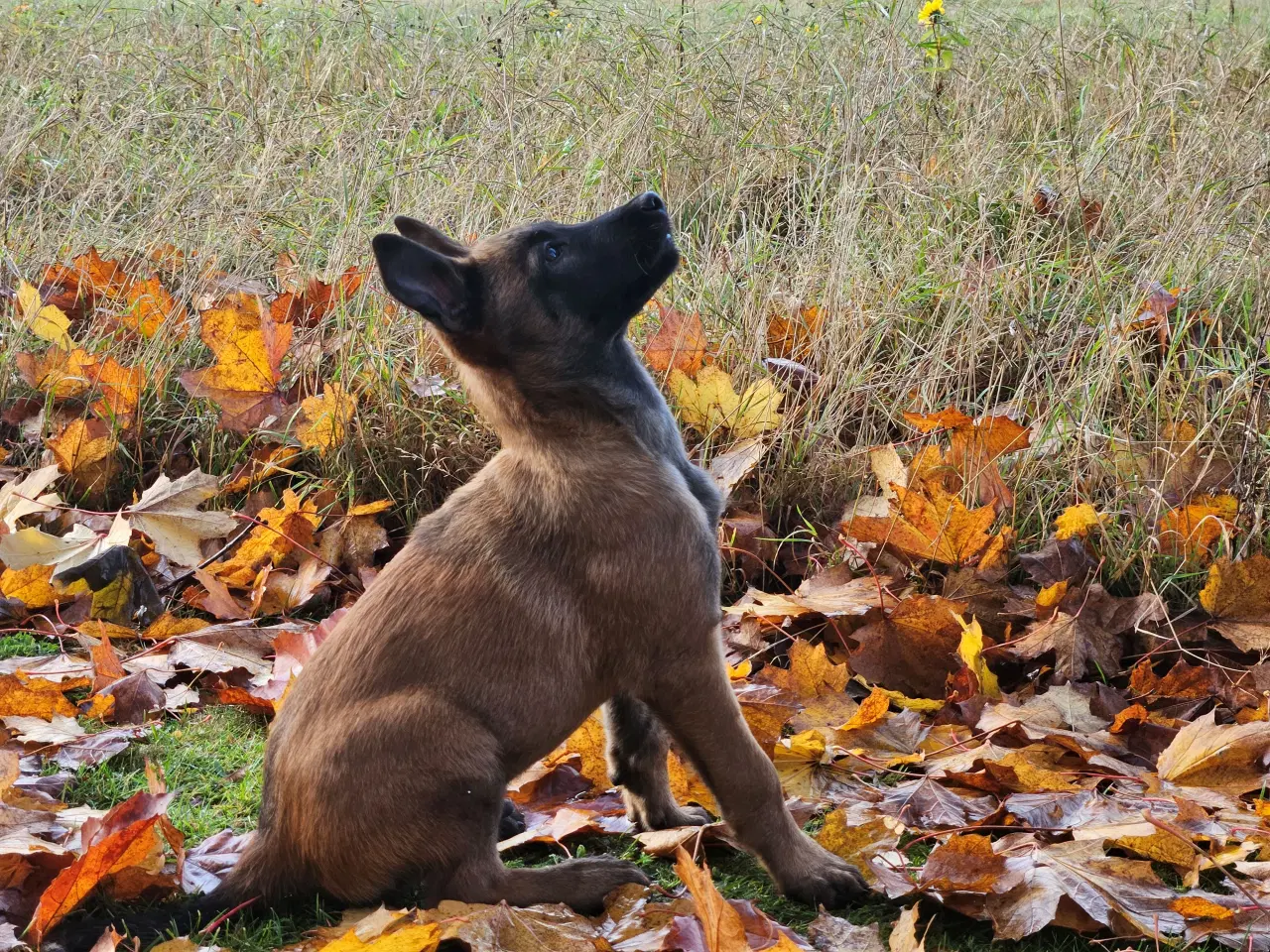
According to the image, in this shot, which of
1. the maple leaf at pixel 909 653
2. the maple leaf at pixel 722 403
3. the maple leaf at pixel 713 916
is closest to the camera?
the maple leaf at pixel 713 916

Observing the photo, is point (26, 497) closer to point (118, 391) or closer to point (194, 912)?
point (118, 391)

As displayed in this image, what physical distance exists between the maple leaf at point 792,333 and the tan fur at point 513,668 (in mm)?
1917

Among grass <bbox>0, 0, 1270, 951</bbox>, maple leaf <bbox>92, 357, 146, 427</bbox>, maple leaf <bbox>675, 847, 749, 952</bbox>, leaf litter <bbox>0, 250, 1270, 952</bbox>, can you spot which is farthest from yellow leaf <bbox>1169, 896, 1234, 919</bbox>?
maple leaf <bbox>92, 357, 146, 427</bbox>

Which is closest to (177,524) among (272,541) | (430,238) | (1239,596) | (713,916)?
(272,541)

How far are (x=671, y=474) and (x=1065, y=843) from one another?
1060mm

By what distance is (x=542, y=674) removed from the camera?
2.50 meters

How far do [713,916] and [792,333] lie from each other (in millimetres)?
3008

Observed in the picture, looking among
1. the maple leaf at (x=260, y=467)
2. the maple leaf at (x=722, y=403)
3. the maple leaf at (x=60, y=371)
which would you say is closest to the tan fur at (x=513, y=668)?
the maple leaf at (x=722, y=403)

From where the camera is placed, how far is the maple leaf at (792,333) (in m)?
4.59

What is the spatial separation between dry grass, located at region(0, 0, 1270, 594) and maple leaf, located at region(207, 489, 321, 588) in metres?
0.26

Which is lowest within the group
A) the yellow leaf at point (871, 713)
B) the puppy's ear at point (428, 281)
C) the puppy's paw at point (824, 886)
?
the puppy's paw at point (824, 886)

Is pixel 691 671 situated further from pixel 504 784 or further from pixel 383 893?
pixel 383 893

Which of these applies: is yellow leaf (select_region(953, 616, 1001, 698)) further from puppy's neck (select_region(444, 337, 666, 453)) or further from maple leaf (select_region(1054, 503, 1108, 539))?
puppy's neck (select_region(444, 337, 666, 453))

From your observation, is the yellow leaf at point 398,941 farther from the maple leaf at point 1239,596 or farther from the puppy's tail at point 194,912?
the maple leaf at point 1239,596
